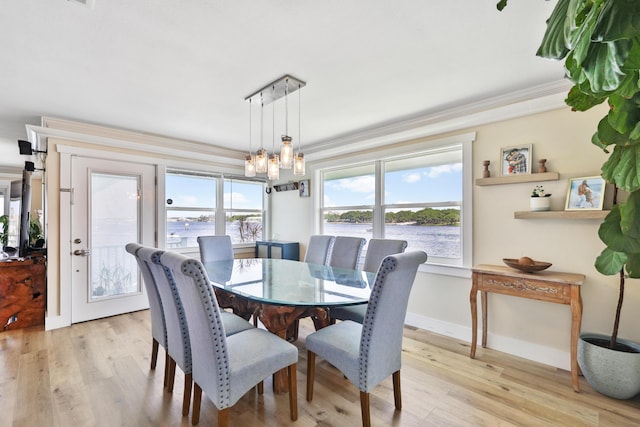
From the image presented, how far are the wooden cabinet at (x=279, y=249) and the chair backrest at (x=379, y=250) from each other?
192 centimetres

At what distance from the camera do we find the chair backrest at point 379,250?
8.94 ft

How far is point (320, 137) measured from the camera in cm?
397

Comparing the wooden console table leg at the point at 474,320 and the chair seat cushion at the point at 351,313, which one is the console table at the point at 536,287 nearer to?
the wooden console table leg at the point at 474,320

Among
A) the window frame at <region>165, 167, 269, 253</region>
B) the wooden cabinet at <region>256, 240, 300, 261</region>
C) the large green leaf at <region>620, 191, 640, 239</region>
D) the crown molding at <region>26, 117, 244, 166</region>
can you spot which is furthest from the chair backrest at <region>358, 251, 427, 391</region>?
the crown molding at <region>26, 117, 244, 166</region>

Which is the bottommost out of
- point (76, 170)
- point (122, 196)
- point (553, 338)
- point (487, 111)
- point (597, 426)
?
point (597, 426)

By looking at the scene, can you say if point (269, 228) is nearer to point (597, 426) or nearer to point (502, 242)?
point (502, 242)

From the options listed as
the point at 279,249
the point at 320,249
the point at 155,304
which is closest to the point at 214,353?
the point at 155,304

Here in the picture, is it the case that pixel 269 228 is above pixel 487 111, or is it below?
below

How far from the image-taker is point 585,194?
227 cm

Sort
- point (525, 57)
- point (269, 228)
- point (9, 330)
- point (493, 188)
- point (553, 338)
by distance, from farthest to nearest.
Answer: point (269, 228)
point (9, 330)
point (493, 188)
point (553, 338)
point (525, 57)

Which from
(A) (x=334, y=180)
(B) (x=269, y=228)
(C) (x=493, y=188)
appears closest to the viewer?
(C) (x=493, y=188)

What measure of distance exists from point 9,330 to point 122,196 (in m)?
1.82

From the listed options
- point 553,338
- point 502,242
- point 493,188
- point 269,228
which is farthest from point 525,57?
point 269,228

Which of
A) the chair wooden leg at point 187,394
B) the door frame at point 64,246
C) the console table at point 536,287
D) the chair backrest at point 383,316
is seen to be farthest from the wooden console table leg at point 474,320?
the door frame at point 64,246
